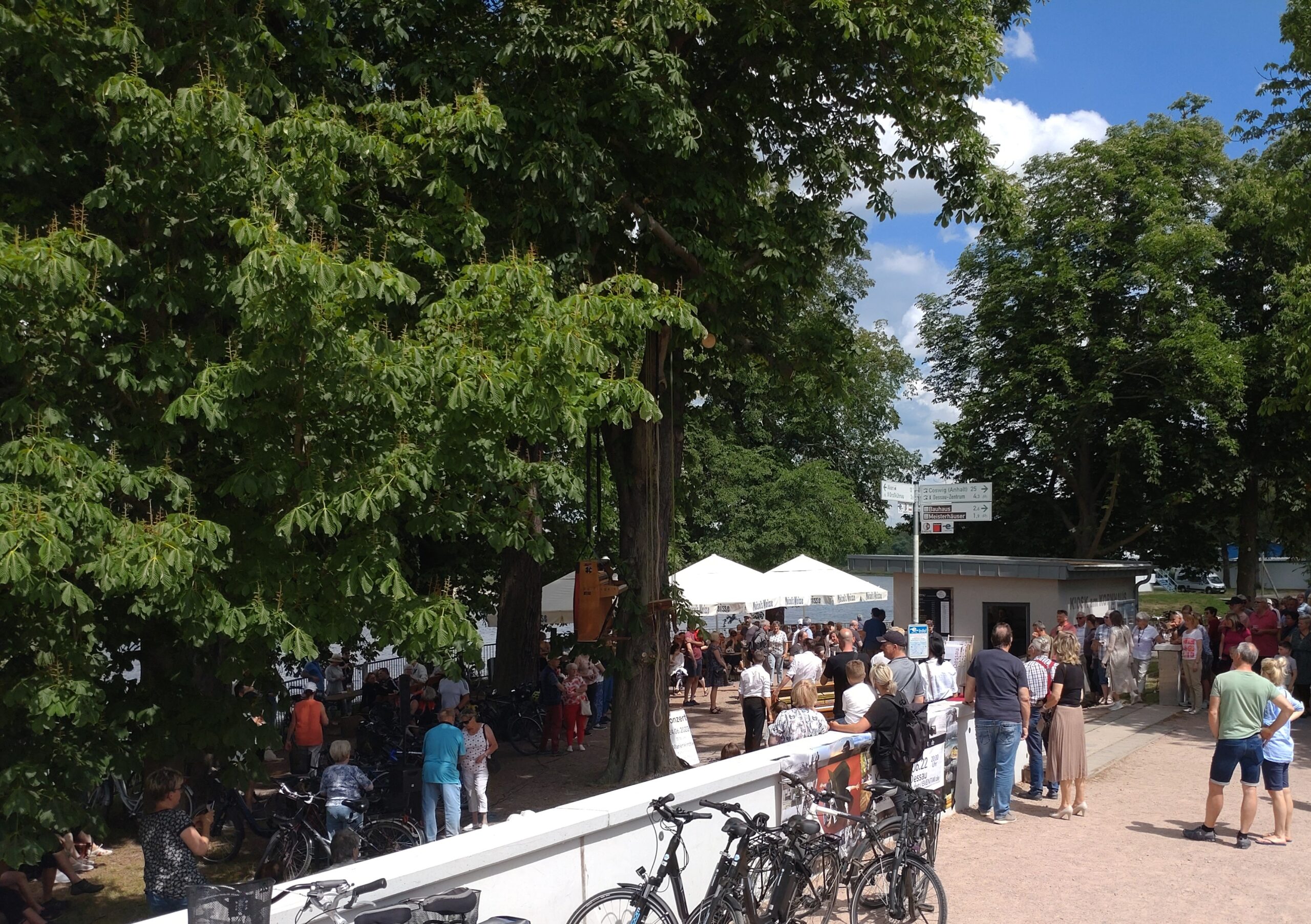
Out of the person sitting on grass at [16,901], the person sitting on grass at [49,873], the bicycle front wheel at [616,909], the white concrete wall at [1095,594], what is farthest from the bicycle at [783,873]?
the white concrete wall at [1095,594]

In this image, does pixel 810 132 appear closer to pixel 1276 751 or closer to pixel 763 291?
pixel 763 291

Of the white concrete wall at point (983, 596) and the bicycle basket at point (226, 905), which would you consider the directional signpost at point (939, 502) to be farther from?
the bicycle basket at point (226, 905)

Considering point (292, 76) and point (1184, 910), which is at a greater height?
point (292, 76)

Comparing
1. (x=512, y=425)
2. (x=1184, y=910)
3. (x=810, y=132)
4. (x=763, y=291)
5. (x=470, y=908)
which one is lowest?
(x=1184, y=910)

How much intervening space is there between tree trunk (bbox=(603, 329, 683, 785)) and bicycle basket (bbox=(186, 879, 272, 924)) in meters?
9.85

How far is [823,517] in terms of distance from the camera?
38062mm

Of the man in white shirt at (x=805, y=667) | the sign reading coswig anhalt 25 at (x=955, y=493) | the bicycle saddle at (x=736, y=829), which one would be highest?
the sign reading coswig anhalt 25 at (x=955, y=493)

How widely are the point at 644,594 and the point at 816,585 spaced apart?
26.3 ft

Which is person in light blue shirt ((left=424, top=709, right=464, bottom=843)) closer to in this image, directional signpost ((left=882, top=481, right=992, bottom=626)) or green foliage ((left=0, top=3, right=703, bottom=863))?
green foliage ((left=0, top=3, right=703, bottom=863))

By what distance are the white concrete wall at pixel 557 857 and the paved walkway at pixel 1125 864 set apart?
1.86m

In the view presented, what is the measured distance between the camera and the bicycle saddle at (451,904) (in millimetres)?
4406

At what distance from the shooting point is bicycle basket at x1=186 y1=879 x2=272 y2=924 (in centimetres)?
400

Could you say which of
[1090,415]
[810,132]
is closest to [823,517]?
[1090,415]

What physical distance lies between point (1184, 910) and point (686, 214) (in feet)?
27.6
